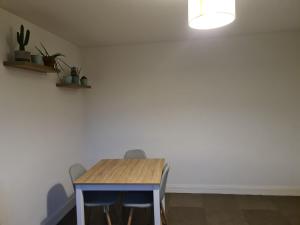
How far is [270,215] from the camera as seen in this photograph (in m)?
3.09

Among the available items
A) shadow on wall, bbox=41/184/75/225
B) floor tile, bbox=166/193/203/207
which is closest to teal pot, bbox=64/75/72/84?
shadow on wall, bbox=41/184/75/225

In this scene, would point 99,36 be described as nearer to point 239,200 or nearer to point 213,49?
point 213,49

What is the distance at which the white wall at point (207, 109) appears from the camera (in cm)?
361

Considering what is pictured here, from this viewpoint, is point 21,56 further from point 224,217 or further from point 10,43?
point 224,217

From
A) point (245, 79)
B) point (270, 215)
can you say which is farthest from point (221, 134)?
point (270, 215)

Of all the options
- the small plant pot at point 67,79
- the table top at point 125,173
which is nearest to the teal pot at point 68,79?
the small plant pot at point 67,79

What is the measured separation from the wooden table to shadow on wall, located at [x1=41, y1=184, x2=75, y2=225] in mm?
757

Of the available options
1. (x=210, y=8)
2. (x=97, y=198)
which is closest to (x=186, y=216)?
(x=97, y=198)

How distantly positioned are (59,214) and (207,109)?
2479mm

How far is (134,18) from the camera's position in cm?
270

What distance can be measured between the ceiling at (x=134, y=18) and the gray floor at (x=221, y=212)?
2267 millimetres

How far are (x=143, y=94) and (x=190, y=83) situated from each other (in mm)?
741

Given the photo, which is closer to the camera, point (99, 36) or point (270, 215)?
point (270, 215)

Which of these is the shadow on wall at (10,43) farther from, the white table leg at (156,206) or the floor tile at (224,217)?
the floor tile at (224,217)
